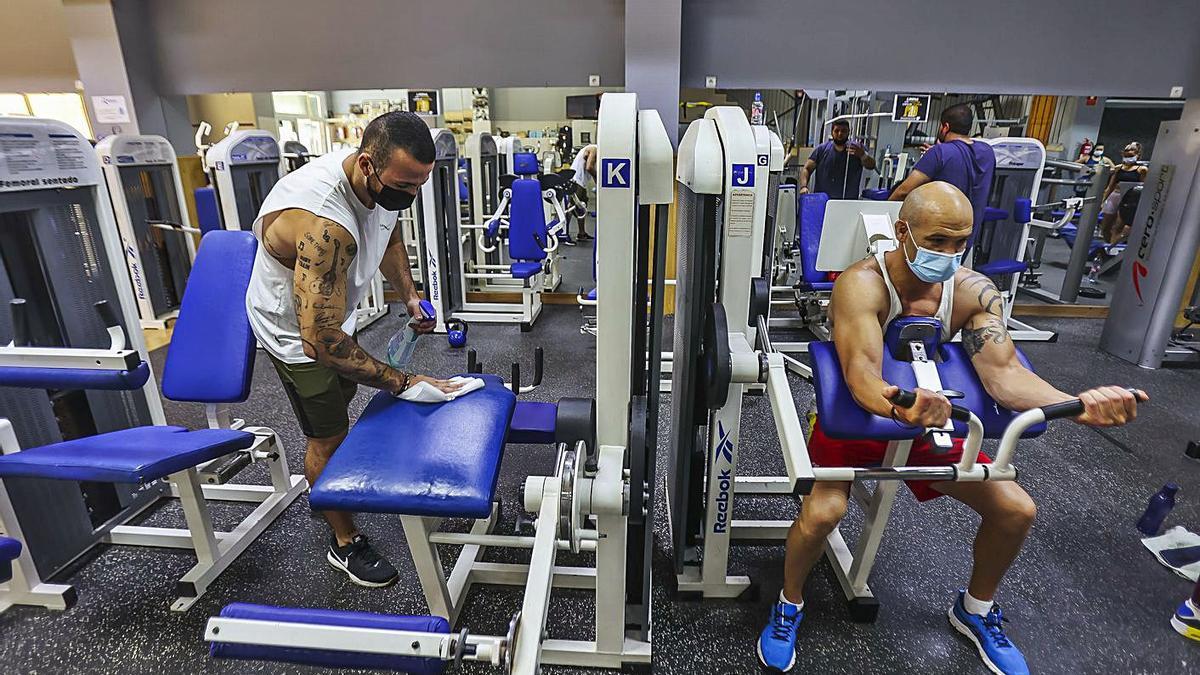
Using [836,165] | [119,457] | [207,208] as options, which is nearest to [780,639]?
[119,457]

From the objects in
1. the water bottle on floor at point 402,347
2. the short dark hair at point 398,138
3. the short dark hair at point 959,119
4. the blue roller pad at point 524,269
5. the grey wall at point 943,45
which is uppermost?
the grey wall at point 943,45

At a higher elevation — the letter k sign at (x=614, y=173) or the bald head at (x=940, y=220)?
the letter k sign at (x=614, y=173)

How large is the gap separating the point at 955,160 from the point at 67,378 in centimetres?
436

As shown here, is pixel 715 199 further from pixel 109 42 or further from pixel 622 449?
pixel 109 42

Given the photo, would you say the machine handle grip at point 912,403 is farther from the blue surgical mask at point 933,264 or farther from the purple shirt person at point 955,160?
the purple shirt person at point 955,160

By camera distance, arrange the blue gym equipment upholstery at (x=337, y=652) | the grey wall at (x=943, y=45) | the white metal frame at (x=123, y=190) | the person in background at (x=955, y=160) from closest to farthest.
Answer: the blue gym equipment upholstery at (x=337, y=652)
the person in background at (x=955, y=160)
the white metal frame at (x=123, y=190)
the grey wall at (x=943, y=45)

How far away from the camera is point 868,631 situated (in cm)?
179

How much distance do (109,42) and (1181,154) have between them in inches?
313

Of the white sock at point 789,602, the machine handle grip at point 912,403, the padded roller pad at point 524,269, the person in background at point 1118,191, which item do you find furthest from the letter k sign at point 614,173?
the person in background at point 1118,191

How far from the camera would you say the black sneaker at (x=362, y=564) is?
1940 mm

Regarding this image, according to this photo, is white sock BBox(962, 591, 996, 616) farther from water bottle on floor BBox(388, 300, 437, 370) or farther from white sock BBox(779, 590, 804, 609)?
water bottle on floor BBox(388, 300, 437, 370)

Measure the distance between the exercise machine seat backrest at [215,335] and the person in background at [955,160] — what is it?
139 inches

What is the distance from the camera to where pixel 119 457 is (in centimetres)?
160

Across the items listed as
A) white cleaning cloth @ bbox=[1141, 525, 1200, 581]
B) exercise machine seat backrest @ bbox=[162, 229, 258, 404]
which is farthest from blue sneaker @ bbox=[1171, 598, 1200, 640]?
exercise machine seat backrest @ bbox=[162, 229, 258, 404]
